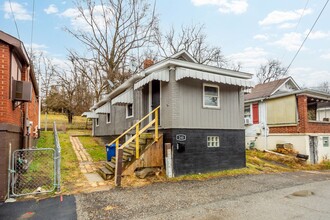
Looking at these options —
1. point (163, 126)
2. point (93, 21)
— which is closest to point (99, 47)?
point (93, 21)

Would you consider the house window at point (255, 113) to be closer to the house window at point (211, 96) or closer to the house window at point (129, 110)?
the house window at point (211, 96)

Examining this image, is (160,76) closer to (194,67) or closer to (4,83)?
(194,67)

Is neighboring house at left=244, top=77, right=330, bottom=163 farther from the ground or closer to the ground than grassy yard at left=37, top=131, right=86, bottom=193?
farther from the ground

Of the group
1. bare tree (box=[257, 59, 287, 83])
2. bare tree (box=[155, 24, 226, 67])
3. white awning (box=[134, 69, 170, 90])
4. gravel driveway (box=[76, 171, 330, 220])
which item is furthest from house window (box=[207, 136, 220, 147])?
bare tree (box=[257, 59, 287, 83])

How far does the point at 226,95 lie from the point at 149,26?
61.4 ft

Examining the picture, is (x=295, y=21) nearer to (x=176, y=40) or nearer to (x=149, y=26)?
(x=149, y=26)

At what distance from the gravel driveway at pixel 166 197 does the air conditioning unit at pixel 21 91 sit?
11.0ft

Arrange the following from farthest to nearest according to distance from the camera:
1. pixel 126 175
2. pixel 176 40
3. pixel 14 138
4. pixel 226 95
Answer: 1. pixel 176 40
2. pixel 226 95
3. pixel 126 175
4. pixel 14 138

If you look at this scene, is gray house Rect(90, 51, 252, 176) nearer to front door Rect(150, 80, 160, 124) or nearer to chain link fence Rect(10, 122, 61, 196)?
front door Rect(150, 80, 160, 124)

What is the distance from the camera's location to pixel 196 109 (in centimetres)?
960

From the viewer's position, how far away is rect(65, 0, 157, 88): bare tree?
25.2 m

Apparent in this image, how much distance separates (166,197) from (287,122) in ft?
40.0

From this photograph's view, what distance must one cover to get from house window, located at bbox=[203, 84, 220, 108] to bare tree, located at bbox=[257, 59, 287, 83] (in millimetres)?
36442

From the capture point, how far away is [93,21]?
26562 millimetres
